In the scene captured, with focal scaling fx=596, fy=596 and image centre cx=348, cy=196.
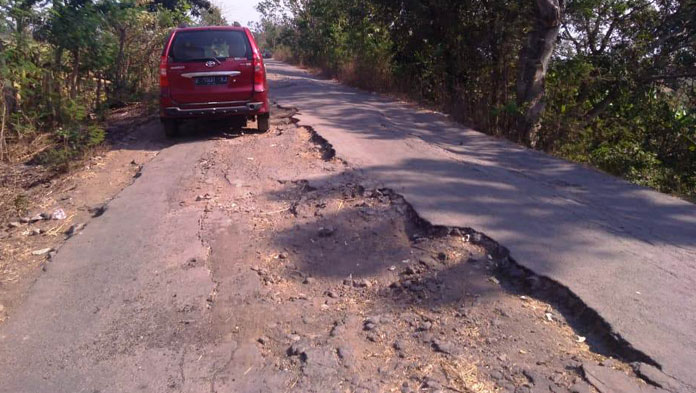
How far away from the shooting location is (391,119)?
449 inches

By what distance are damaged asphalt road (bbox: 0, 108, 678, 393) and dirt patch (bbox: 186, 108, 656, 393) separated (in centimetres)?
1

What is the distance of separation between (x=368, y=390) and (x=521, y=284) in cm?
169

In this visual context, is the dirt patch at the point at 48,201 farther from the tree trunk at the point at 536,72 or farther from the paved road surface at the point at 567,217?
the tree trunk at the point at 536,72

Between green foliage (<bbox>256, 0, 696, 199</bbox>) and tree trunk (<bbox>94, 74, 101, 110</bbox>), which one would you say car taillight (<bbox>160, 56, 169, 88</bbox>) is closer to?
tree trunk (<bbox>94, 74, 101, 110</bbox>)

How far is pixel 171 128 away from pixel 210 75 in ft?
4.27

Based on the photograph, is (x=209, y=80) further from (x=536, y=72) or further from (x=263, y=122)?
(x=536, y=72)

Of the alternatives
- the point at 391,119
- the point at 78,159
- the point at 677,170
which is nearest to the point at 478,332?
the point at 78,159

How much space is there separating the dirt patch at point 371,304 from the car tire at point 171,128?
364cm

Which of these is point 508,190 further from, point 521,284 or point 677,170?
point 677,170

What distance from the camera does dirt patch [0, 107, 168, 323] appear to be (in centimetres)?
530

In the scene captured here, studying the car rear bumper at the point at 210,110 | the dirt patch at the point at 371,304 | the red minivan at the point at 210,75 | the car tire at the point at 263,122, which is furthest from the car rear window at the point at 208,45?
the dirt patch at the point at 371,304

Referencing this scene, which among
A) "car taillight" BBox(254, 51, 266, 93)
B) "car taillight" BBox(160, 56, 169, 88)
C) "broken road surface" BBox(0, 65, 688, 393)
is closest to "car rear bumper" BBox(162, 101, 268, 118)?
"car taillight" BBox(254, 51, 266, 93)

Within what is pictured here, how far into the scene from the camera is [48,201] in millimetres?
A: 7133

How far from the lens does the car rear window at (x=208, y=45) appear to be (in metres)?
9.25
